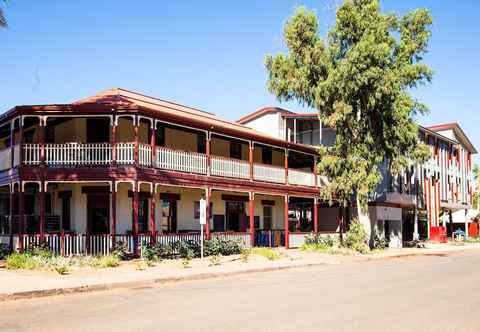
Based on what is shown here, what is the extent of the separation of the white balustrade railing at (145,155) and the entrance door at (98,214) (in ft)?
9.71

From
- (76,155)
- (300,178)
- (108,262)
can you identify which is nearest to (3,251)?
(76,155)

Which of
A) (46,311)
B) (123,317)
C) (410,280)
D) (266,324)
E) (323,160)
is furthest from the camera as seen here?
(323,160)

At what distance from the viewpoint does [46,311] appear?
10539 millimetres

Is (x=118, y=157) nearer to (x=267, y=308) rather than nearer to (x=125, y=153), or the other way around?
(x=125, y=153)

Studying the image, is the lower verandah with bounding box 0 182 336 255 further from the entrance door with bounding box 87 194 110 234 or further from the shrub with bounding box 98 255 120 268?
the shrub with bounding box 98 255 120 268

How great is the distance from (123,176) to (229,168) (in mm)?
6821

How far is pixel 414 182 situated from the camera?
148ft

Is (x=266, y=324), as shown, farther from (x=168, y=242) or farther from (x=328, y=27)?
(x=328, y=27)

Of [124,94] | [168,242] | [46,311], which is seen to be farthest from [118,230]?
[46,311]

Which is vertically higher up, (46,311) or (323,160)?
(323,160)

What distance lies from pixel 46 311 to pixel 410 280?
10.1m

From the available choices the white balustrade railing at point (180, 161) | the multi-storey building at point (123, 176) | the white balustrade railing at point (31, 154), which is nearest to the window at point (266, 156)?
the multi-storey building at point (123, 176)

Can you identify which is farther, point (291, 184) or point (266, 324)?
point (291, 184)

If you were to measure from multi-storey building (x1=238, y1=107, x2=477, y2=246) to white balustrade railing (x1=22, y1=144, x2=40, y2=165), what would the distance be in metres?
19.1
